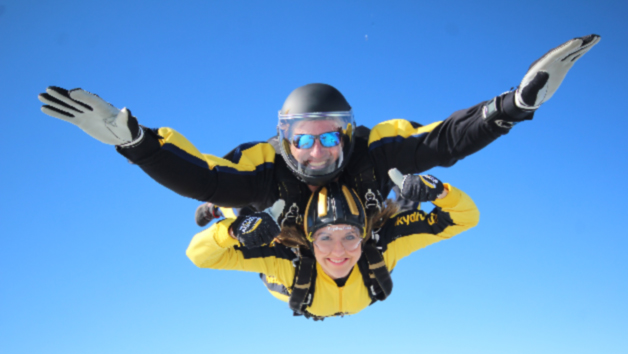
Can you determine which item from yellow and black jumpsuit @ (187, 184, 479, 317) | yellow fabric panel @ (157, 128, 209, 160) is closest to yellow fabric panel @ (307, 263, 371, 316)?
yellow and black jumpsuit @ (187, 184, 479, 317)

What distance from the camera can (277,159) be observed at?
436cm

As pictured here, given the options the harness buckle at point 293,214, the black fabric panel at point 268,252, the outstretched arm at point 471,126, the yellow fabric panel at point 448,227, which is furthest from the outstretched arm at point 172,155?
the yellow fabric panel at point 448,227

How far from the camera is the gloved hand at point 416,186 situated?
3.77 m

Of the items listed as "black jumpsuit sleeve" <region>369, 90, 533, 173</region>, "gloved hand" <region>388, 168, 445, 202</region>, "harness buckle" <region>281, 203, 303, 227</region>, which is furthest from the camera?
"harness buckle" <region>281, 203, 303, 227</region>

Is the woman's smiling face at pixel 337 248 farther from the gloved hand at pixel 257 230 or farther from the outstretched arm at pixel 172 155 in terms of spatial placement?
the gloved hand at pixel 257 230

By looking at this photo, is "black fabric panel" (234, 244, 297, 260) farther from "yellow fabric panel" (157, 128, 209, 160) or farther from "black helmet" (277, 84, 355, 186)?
"yellow fabric panel" (157, 128, 209, 160)

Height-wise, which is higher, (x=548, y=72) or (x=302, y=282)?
(x=548, y=72)

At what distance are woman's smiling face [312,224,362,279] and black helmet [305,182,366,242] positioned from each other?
0.24 feet

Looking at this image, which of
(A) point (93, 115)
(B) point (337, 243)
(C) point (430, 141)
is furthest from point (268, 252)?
(A) point (93, 115)

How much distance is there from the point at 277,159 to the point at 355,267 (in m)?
1.04

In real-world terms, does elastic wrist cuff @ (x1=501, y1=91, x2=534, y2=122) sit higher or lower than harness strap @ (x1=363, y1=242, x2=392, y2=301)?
higher

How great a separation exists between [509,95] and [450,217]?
3.21ft

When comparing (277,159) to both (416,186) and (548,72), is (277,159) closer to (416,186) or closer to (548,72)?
(416,186)

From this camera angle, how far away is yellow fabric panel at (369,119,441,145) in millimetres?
4168
